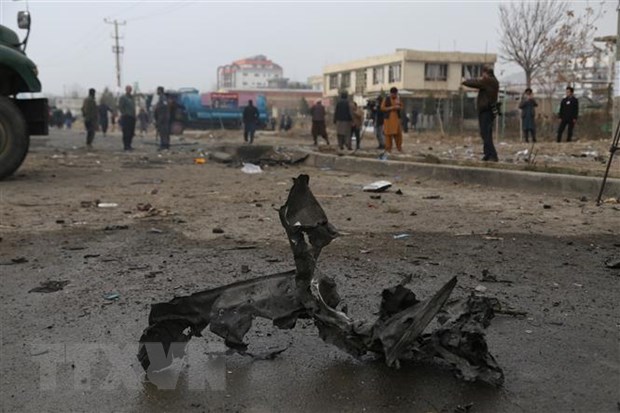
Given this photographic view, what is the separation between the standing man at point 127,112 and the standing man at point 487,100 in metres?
10.8

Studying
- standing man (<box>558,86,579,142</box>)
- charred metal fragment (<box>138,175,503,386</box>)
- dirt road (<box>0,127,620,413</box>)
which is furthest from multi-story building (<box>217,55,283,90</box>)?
charred metal fragment (<box>138,175,503,386</box>)

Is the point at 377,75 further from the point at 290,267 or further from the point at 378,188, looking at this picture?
the point at 290,267

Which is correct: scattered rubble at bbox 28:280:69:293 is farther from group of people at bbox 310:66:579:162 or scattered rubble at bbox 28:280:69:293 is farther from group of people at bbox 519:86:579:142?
group of people at bbox 519:86:579:142

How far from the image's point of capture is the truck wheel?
9.48 metres

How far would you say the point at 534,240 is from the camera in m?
5.31

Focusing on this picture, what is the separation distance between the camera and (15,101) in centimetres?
1020

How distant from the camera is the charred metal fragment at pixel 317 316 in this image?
268 centimetres

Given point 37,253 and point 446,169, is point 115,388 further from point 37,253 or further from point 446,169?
point 446,169

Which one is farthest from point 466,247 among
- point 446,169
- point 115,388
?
point 446,169

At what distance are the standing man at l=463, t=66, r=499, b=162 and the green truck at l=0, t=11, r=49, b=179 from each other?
7.17 metres

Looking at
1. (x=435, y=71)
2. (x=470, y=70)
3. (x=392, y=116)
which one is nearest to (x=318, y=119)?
(x=392, y=116)

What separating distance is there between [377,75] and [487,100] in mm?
61894

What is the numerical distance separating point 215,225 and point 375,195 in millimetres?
2924

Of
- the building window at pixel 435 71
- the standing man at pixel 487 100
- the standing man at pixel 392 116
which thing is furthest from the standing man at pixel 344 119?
the building window at pixel 435 71
